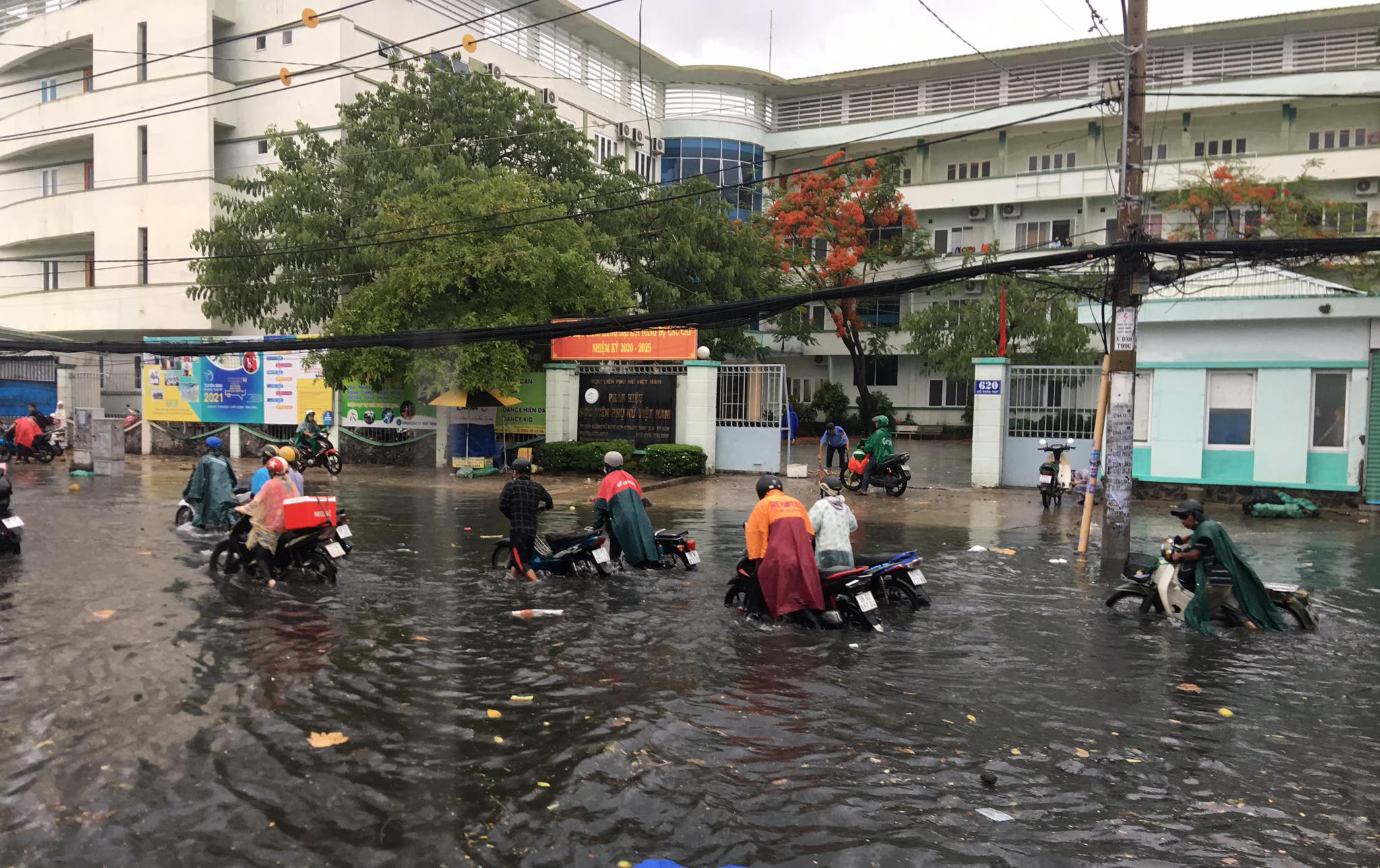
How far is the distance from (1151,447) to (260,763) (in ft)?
57.4

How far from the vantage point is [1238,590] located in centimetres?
896

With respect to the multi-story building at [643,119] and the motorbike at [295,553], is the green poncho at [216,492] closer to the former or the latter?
the motorbike at [295,553]

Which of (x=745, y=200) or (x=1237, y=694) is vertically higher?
(x=745, y=200)

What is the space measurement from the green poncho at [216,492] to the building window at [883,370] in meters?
35.0

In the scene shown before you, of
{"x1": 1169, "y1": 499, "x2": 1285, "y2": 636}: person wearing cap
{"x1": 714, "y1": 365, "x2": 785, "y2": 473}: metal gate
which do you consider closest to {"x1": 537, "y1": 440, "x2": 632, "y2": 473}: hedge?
{"x1": 714, "y1": 365, "x2": 785, "y2": 473}: metal gate

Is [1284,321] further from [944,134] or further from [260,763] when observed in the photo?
[944,134]

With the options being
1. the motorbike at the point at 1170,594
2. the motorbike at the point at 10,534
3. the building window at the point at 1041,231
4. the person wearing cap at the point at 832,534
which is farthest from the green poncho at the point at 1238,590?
the building window at the point at 1041,231

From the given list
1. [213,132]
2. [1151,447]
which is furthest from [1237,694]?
[213,132]

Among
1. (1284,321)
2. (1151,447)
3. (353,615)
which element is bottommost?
(353,615)

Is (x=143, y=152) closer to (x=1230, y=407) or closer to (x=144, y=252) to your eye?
(x=144, y=252)

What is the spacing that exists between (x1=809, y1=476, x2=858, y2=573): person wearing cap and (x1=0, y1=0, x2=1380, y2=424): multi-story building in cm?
2395

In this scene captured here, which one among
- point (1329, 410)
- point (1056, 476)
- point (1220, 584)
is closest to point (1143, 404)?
point (1056, 476)

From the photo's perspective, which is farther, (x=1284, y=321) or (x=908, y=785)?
(x=1284, y=321)

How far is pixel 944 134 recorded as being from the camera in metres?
43.7
